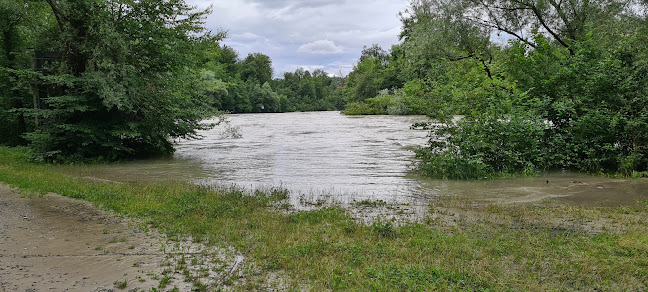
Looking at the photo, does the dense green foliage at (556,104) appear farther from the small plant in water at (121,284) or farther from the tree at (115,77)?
the small plant in water at (121,284)

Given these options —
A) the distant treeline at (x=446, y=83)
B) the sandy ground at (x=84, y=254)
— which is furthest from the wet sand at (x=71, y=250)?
the distant treeline at (x=446, y=83)

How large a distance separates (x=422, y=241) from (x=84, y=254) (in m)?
4.88

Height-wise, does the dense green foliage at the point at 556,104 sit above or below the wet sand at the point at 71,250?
above

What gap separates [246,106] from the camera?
323 ft

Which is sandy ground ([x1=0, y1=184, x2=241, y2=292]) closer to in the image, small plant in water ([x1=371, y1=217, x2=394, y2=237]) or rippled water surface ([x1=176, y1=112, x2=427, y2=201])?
small plant in water ([x1=371, y1=217, x2=394, y2=237])

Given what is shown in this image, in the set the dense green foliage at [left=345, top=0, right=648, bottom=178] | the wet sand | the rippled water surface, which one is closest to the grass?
the wet sand

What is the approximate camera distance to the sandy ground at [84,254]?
5152mm

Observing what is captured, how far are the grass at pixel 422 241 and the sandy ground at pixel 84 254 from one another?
36 centimetres

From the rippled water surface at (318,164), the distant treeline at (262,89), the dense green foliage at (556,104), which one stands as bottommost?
the rippled water surface at (318,164)

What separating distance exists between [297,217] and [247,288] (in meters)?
3.39

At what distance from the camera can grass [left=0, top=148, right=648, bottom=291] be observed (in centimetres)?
522

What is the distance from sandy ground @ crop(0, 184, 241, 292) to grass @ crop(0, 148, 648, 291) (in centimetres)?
36

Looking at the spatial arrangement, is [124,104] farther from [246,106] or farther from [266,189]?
[246,106]

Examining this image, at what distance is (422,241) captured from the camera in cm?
663
